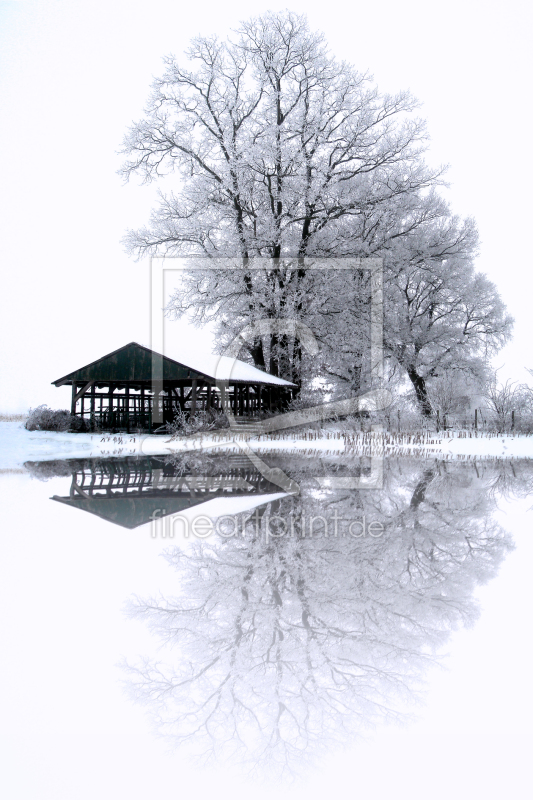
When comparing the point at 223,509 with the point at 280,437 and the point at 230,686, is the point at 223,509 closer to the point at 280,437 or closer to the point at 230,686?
the point at 230,686

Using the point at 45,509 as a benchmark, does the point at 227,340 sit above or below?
above

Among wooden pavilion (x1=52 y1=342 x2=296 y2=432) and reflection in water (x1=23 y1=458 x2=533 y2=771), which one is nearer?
reflection in water (x1=23 y1=458 x2=533 y2=771)

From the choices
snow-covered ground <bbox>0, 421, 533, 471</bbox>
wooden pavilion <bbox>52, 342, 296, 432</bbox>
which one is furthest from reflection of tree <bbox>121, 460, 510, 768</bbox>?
wooden pavilion <bbox>52, 342, 296, 432</bbox>

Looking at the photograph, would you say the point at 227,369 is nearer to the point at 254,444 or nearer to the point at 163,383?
the point at 163,383

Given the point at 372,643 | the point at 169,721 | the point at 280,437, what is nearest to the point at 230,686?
the point at 169,721

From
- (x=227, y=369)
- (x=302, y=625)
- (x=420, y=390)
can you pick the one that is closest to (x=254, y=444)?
(x=227, y=369)

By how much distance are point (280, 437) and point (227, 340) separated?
818 centimetres

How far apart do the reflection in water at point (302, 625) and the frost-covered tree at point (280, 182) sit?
20.1 m

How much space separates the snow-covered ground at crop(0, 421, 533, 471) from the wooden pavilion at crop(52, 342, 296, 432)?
2.31 meters

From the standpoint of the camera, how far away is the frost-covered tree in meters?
26.5

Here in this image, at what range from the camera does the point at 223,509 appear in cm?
862

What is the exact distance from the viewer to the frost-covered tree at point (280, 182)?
26547 millimetres

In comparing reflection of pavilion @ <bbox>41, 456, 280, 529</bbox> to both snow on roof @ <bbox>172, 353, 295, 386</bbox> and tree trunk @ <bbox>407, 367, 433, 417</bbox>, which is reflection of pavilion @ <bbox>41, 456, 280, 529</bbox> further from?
tree trunk @ <bbox>407, 367, 433, 417</bbox>

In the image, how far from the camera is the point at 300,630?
4.03m
